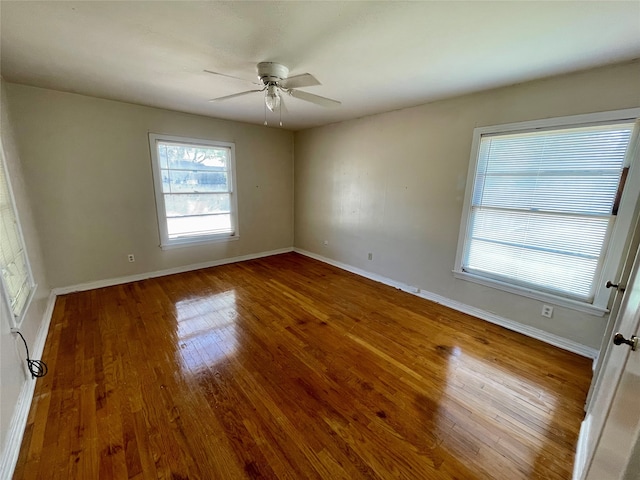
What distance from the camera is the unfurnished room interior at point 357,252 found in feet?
4.74

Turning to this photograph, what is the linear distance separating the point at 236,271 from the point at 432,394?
3381 mm

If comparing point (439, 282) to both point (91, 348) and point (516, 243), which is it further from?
point (91, 348)

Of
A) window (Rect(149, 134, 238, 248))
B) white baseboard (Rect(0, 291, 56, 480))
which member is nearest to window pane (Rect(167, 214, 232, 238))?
window (Rect(149, 134, 238, 248))

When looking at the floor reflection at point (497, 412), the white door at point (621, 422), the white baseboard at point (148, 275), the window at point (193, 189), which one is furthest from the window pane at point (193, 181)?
the white door at point (621, 422)

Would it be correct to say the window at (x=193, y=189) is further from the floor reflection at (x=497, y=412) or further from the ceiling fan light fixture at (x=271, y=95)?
the floor reflection at (x=497, y=412)

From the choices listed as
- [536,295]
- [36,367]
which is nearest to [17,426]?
[36,367]

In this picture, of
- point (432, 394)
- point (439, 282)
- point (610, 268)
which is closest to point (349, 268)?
point (439, 282)

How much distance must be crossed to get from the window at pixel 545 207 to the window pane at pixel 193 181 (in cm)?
375

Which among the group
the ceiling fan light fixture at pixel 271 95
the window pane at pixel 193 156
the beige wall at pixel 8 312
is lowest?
the beige wall at pixel 8 312

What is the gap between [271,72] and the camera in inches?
83.4

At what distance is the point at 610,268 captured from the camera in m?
2.13

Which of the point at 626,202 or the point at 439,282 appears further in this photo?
the point at 439,282

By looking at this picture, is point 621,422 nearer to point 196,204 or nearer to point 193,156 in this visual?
point 196,204

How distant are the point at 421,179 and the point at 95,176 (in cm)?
423
